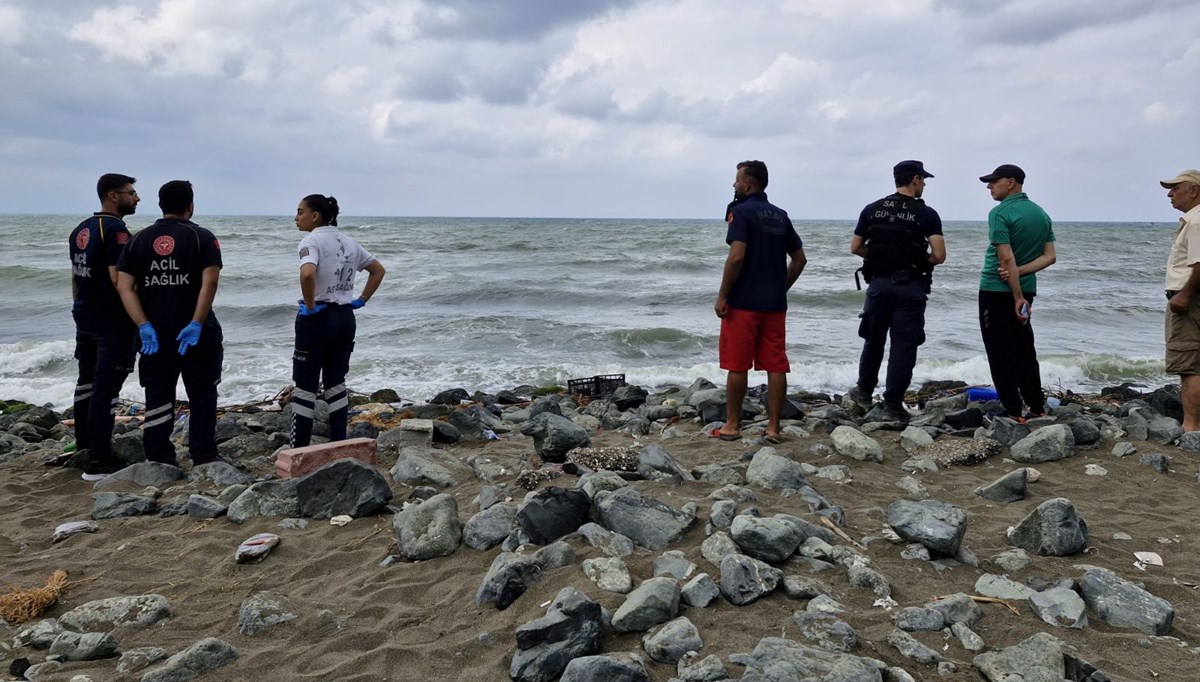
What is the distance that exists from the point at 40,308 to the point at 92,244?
51.1 feet

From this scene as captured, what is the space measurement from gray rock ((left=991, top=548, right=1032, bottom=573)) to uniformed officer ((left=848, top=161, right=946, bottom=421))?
273cm

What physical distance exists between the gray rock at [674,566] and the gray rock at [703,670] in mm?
642

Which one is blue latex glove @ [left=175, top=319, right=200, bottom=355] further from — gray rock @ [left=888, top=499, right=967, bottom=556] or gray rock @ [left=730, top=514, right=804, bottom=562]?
gray rock @ [left=888, top=499, right=967, bottom=556]

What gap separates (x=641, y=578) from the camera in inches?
138

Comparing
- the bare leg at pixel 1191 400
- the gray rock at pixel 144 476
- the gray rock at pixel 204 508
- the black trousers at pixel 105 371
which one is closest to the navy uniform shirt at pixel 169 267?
the black trousers at pixel 105 371

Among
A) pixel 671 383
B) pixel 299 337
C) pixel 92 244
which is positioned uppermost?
Result: pixel 92 244

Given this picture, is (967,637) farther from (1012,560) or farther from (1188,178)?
(1188,178)

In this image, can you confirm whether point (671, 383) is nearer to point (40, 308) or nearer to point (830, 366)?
point (830, 366)

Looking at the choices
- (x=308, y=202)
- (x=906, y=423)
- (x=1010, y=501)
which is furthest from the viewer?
(x=906, y=423)

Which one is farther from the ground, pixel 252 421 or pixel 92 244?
pixel 92 244

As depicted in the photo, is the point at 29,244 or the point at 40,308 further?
the point at 29,244

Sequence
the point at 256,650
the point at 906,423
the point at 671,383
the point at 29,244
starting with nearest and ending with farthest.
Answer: the point at 256,650 → the point at 906,423 → the point at 671,383 → the point at 29,244

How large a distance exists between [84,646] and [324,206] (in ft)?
10.5

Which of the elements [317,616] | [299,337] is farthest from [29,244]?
[317,616]
